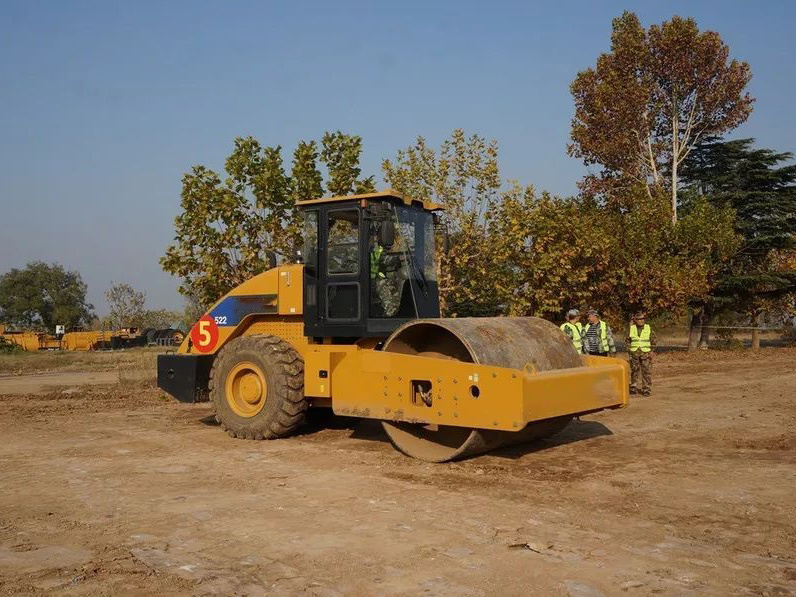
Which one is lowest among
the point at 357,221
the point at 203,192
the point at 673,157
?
the point at 357,221

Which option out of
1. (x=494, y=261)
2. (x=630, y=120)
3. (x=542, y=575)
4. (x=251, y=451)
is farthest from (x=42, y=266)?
(x=542, y=575)

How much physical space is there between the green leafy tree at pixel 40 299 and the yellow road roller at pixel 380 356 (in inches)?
2359

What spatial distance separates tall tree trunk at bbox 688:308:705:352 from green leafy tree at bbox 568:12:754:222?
13.7 feet

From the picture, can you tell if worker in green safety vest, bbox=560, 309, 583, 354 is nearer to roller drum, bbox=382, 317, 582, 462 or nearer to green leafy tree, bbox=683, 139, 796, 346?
roller drum, bbox=382, 317, 582, 462

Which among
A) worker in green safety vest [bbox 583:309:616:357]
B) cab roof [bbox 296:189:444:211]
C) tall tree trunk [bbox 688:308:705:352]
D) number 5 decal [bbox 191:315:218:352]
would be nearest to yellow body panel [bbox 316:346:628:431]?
cab roof [bbox 296:189:444:211]

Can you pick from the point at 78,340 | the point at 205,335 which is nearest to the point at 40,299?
the point at 78,340

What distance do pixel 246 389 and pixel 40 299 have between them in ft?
208

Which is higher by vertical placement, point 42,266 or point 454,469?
point 42,266

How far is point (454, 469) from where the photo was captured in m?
7.30

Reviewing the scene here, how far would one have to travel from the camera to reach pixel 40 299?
65.9 m

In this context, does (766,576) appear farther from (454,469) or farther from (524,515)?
(454,469)

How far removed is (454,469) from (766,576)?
11.1 ft

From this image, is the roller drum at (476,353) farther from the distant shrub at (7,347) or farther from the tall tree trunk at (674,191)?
the distant shrub at (7,347)

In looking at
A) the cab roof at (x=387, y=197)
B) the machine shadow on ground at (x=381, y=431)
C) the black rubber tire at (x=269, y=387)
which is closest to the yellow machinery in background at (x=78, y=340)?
the machine shadow on ground at (x=381, y=431)
